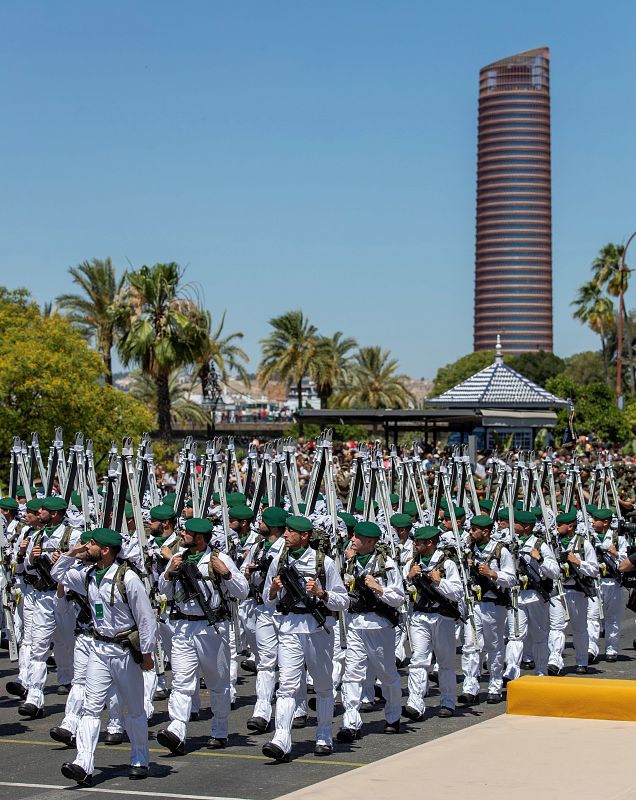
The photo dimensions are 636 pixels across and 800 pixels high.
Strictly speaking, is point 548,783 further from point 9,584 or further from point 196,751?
point 9,584

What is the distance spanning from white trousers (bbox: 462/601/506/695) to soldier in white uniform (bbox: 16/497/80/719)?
4.45 metres

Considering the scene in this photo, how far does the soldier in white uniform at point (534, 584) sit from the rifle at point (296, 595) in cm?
445

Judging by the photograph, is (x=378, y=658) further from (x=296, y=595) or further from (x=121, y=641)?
(x=121, y=641)

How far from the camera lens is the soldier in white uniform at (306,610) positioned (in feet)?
38.0

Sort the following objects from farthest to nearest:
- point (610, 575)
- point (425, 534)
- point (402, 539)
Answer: point (610, 575)
point (402, 539)
point (425, 534)

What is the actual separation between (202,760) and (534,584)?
570cm

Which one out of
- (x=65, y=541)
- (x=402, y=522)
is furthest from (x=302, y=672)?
(x=65, y=541)

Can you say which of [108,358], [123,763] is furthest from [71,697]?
[108,358]

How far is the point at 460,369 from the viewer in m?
142

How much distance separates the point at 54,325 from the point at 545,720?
22465 millimetres

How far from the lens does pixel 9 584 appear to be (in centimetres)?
1517

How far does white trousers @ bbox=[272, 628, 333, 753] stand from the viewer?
447 inches

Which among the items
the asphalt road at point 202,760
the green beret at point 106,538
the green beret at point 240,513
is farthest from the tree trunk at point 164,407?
the green beret at point 106,538

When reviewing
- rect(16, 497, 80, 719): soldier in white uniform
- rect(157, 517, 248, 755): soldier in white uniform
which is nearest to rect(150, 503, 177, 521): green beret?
rect(16, 497, 80, 719): soldier in white uniform
